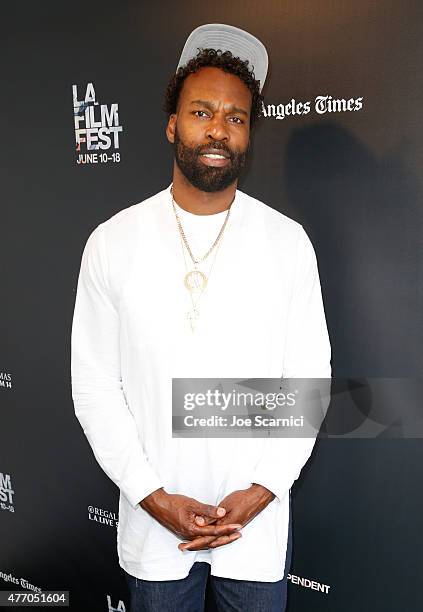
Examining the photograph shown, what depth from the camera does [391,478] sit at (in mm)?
1601

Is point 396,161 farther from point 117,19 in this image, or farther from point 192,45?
point 117,19

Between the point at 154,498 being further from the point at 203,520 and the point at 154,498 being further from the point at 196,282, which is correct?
the point at 196,282

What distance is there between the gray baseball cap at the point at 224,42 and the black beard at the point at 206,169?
0.72ft

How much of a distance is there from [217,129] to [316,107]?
0.35 m

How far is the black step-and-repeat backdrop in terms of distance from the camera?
1.48 metres

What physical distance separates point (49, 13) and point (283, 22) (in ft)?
2.54

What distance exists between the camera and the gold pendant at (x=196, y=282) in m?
1.36

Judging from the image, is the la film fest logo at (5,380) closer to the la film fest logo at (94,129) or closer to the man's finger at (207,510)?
the la film fest logo at (94,129)

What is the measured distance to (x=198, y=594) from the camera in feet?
4.74

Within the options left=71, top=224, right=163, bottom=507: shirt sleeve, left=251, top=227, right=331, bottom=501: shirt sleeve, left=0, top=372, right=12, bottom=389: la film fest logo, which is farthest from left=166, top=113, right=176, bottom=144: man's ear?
left=0, top=372, right=12, bottom=389: la film fest logo

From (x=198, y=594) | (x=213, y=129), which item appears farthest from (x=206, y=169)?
(x=198, y=594)

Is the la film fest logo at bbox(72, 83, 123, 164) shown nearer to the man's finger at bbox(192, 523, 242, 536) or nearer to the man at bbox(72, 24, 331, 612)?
the man at bbox(72, 24, 331, 612)

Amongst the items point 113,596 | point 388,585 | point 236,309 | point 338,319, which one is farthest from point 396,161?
point 113,596

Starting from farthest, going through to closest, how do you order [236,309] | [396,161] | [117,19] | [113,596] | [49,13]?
[113,596] → [49,13] → [117,19] → [396,161] → [236,309]
